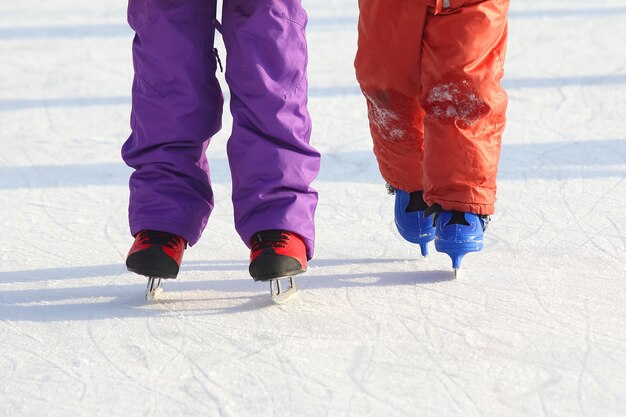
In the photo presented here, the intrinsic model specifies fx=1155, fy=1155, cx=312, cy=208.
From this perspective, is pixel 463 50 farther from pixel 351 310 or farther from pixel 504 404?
pixel 504 404

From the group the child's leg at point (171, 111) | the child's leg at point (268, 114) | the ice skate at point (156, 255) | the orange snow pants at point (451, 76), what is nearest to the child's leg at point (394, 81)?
the orange snow pants at point (451, 76)

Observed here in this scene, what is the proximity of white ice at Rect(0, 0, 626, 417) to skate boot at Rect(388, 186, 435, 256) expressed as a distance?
62mm

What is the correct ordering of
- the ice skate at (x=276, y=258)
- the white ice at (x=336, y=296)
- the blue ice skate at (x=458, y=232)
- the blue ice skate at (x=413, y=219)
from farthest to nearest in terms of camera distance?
1. the blue ice skate at (x=413, y=219)
2. the blue ice skate at (x=458, y=232)
3. the ice skate at (x=276, y=258)
4. the white ice at (x=336, y=296)

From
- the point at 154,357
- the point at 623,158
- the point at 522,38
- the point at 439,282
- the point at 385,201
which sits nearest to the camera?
the point at 154,357

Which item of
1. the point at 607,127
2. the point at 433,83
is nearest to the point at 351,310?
the point at 433,83

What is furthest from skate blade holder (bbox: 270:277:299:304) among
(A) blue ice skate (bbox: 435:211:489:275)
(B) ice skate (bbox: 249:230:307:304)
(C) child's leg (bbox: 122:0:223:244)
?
(A) blue ice skate (bbox: 435:211:489:275)

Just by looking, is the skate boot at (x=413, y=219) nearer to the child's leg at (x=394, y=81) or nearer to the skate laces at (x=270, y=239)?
the child's leg at (x=394, y=81)

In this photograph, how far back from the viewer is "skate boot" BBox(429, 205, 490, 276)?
2.18 m

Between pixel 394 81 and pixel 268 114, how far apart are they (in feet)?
0.97

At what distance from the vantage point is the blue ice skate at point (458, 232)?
7.16ft

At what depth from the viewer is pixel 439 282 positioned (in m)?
2.28

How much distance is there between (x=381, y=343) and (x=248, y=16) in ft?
2.09

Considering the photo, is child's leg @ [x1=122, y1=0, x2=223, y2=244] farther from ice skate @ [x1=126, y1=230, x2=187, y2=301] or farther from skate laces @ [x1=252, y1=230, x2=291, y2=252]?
skate laces @ [x1=252, y1=230, x2=291, y2=252]

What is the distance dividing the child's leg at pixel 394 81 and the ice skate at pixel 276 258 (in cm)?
34
